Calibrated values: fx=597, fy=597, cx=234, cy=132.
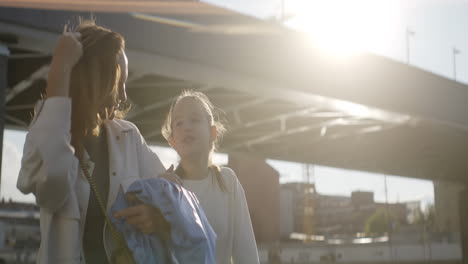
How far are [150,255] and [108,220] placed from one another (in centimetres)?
20

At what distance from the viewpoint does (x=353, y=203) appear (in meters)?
114

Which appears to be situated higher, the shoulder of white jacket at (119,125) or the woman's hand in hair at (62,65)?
the woman's hand in hair at (62,65)

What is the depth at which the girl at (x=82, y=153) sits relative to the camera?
2.00 metres

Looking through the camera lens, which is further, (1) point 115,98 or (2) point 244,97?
(2) point 244,97

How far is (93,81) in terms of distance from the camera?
2.20 m

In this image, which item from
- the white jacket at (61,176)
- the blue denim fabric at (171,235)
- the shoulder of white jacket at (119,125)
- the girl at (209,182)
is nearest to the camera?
the white jacket at (61,176)

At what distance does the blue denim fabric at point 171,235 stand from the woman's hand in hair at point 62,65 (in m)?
0.45

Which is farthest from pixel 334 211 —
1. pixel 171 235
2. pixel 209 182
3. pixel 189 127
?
pixel 171 235

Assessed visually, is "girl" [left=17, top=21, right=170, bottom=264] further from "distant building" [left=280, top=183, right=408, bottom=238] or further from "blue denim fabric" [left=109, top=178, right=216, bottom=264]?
"distant building" [left=280, top=183, right=408, bottom=238]

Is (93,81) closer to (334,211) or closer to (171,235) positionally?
(171,235)

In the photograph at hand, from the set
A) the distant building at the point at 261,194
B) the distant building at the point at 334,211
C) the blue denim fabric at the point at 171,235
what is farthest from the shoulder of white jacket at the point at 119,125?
the distant building at the point at 334,211

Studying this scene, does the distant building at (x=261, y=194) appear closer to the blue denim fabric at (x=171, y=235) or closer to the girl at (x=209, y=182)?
the girl at (x=209, y=182)

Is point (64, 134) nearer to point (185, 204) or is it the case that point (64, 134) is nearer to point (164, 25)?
point (185, 204)

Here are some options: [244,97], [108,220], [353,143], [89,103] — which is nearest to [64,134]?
[89,103]
